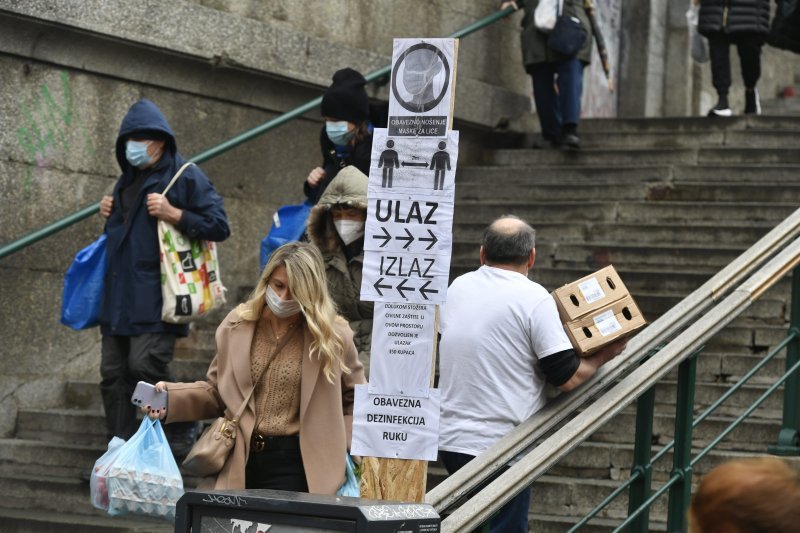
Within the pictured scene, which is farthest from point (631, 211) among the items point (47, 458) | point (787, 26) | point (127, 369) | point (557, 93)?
point (47, 458)

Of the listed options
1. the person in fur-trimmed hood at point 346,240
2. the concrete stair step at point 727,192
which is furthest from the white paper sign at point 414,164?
the concrete stair step at point 727,192

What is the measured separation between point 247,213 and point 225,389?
16.5 ft

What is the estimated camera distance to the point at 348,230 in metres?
7.06

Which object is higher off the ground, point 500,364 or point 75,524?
point 500,364

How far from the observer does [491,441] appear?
5.48 meters

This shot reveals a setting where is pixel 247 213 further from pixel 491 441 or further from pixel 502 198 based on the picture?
pixel 491 441

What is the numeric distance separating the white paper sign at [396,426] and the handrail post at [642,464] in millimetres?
1277

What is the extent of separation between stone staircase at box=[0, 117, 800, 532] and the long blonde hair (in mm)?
1602

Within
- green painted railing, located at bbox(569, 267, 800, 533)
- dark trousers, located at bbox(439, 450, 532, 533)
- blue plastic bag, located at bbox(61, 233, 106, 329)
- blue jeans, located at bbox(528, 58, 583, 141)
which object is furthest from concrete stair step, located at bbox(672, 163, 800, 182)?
dark trousers, located at bbox(439, 450, 532, 533)

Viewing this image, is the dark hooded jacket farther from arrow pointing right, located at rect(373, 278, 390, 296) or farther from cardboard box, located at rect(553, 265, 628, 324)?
arrow pointing right, located at rect(373, 278, 390, 296)

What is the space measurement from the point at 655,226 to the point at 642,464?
445cm

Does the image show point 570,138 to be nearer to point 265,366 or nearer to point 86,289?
point 86,289

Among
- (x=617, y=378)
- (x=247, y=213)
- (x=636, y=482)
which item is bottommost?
(x=636, y=482)

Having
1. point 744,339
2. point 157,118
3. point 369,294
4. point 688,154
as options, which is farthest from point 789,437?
point 688,154
